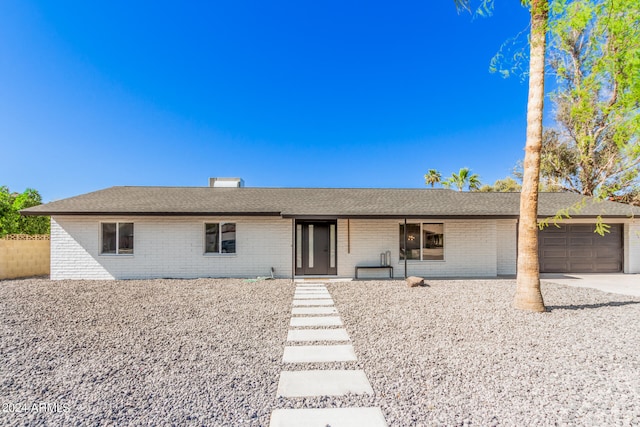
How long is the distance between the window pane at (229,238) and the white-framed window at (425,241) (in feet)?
20.3

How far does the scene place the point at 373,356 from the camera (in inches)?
145

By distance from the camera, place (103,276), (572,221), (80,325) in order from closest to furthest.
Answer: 1. (80,325)
2. (103,276)
3. (572,221)

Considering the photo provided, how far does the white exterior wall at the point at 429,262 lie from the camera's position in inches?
401

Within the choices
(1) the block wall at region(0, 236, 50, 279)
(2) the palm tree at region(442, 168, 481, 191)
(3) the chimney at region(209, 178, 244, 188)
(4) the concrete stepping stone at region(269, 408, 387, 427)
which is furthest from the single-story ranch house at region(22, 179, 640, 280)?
(2) the palm tree at region(442, 168, 481, 191)

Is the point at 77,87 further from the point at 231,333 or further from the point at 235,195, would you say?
the point at 231,333

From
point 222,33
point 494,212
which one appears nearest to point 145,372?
point 494,212

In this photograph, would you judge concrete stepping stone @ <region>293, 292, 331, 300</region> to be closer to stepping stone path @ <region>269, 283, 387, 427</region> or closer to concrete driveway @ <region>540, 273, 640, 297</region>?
stepping stone path @ <region>269, 283, 387, 427</region>

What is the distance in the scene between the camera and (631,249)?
10.7 meters

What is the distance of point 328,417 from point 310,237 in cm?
804

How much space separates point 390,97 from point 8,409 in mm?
16888

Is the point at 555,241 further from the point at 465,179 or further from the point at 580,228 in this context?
the point at 465,179

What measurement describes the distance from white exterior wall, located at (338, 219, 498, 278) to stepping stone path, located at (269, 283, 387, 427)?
15.2ft

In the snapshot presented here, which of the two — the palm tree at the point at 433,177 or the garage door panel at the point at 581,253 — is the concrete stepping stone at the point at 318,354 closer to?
the garage door panel at the point at 581,253

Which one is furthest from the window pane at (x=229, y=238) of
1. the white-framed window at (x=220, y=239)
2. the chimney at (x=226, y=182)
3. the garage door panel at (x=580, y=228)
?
the garage door panel at (x=580, y=228)
